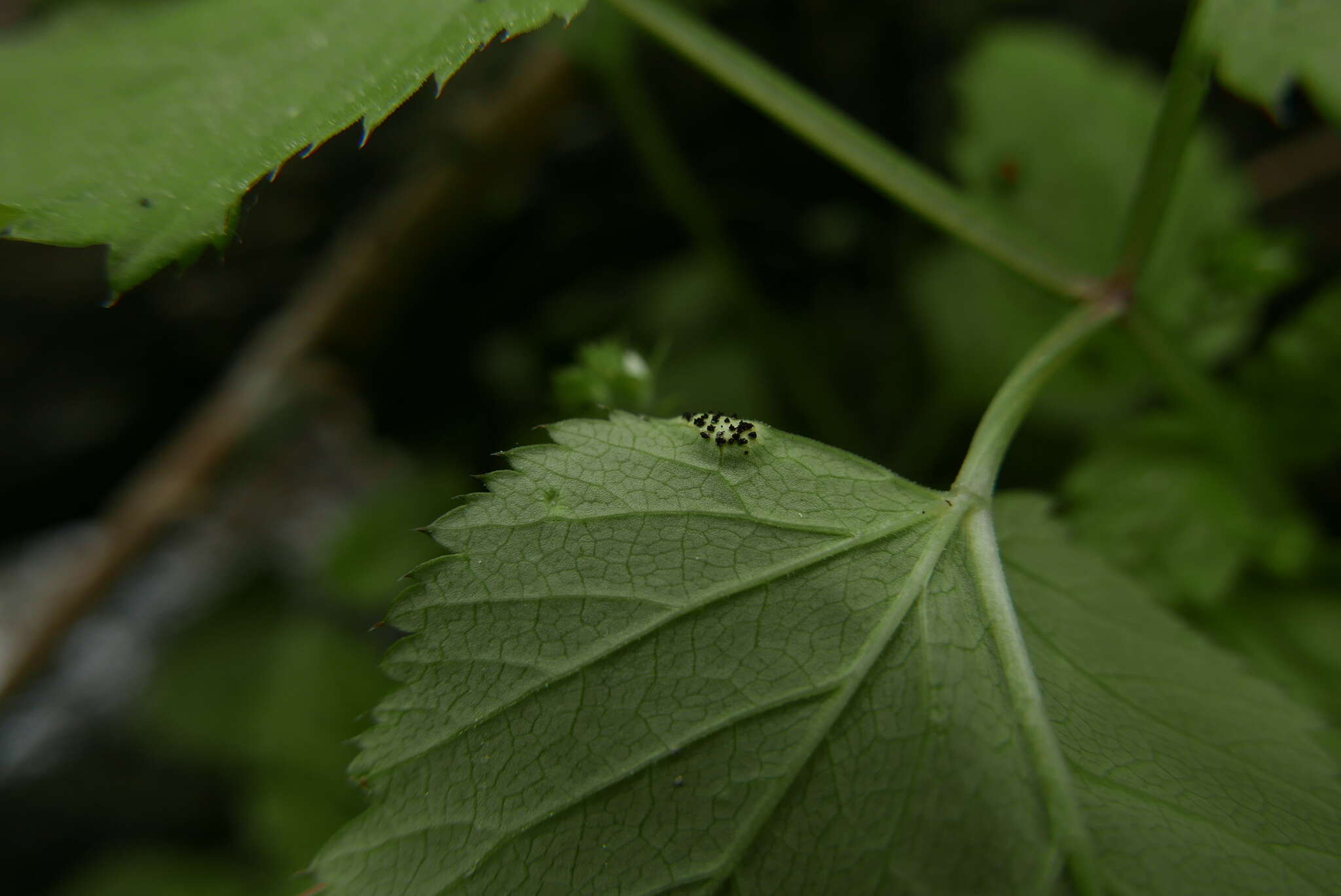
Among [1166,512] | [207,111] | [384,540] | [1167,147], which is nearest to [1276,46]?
[1167,147]

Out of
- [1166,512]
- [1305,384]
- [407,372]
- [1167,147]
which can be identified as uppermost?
[407,372]

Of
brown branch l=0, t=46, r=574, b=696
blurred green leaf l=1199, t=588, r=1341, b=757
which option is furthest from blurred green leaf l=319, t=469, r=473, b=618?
blurred green leaf l=1199, t=588, r=1341, b=757

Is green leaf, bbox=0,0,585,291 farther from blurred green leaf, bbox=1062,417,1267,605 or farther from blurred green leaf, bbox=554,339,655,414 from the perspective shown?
blurred green leaf, bbox=1062,417,1267,605

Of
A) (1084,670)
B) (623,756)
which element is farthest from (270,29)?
(1084,670)

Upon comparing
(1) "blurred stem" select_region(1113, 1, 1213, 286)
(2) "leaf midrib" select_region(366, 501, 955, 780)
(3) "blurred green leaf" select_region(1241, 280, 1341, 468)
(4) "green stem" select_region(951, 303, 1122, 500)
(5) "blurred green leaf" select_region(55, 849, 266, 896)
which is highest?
(3) "blurred green leaf" select_region(1241, 280, 1341, 468)

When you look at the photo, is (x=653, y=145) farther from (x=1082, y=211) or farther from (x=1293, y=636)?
(x=1293, y=636)

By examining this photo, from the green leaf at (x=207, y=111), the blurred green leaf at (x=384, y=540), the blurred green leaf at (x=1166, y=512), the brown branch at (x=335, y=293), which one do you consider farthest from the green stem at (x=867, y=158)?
the brown branch at (x=335, y=293)
